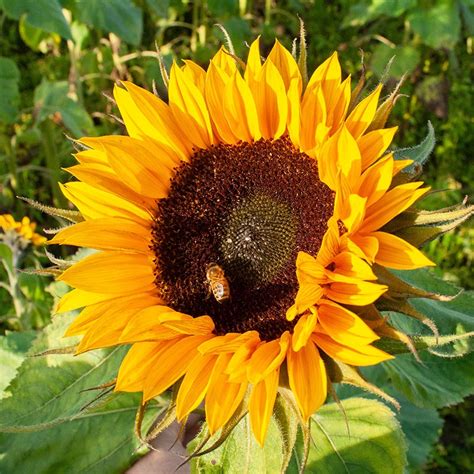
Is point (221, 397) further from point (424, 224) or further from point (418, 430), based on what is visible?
point (418, 430)

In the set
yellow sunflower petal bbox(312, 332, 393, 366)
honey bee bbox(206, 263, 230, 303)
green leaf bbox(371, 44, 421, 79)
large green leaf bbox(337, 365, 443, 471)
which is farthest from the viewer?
green leaf bbox(371, 44, 421, 79)

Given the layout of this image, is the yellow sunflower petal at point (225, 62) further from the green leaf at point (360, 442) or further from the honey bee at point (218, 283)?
the green leaf at point (360, 442)

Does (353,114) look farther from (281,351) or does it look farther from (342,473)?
(342,473)

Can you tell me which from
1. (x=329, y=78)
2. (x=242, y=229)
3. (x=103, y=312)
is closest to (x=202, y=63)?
(x=242, y=229)

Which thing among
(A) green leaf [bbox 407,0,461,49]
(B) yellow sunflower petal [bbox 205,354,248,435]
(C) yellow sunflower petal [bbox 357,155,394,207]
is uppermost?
(C) yellow sunflower petal [bbox 357,155,394,207]

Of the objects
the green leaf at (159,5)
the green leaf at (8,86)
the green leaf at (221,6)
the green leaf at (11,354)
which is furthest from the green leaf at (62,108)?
the green leaf at (11,354)

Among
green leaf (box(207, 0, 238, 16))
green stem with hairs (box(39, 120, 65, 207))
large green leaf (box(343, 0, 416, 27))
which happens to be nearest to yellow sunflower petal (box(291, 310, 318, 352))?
green stem with hairs (box(39, 120, 65, 207))

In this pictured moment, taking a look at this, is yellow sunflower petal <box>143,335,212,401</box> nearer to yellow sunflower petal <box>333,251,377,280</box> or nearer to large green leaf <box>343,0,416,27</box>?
yellow sunflower petal <box>333,251,377,280</box>
